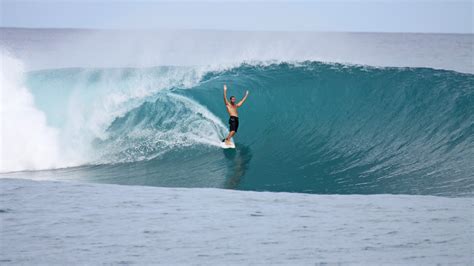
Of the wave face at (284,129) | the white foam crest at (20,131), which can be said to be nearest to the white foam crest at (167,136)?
the wave face at (284,129)

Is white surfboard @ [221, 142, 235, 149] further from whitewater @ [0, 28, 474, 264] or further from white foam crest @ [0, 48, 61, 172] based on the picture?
white foam crest @ [0, 48, 61, 172]

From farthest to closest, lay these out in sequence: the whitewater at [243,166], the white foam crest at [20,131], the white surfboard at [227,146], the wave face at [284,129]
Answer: the white surfboard at [227,146]
the white foam crest at [20,131]
the wave face at [284,129]
the whitewater at [243,166]

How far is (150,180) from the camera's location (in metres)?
10.2

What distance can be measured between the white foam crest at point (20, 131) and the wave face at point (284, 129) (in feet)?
1.59

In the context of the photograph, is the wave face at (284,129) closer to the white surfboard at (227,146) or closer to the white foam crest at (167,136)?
the white foam crest at (167,136)

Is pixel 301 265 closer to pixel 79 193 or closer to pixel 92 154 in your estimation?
pixel 79 193

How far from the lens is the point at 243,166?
1112 centimetres

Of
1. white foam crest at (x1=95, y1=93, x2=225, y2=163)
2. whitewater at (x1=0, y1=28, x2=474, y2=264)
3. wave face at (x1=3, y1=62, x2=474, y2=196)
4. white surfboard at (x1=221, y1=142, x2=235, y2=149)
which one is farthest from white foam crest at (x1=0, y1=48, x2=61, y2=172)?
white surfboard at (x1=221, y1=142, x2=235, y2=149)

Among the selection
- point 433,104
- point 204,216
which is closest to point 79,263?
point 204,216

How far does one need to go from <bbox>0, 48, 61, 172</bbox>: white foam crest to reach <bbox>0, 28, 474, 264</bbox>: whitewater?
32 millimetres

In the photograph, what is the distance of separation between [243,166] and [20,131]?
4.62 meters

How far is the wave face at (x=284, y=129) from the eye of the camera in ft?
33.8

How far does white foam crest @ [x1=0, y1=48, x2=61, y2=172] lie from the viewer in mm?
11781

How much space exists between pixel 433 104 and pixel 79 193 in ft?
27.2
